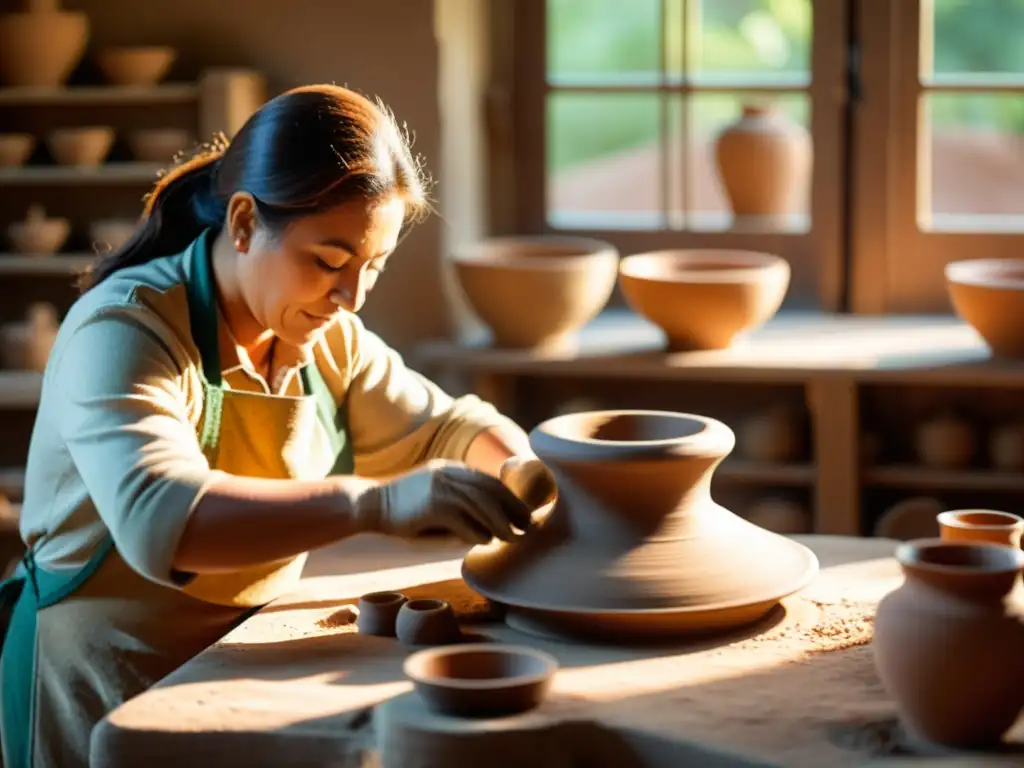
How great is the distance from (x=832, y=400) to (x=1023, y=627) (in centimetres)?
211

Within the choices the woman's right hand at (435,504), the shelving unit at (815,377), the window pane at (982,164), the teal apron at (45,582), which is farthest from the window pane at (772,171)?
the window pane at (982,164)

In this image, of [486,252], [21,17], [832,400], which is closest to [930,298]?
[832,400]

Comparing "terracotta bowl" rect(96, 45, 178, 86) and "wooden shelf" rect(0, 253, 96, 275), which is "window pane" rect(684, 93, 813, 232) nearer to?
"terracotta bowl" rect(96, 45, 178, 86)

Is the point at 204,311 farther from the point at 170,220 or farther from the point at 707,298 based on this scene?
the point at 707,298

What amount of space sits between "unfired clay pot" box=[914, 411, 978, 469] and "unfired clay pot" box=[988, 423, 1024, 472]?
→ 0.05 meters

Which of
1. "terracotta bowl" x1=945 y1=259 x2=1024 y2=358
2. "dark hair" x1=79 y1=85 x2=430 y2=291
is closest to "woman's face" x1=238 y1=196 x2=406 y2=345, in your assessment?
"dark hair" x1=79 y1=85 x2=430 y2=291

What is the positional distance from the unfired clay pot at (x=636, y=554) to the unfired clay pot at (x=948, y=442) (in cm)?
185

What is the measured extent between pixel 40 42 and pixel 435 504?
8.28ft

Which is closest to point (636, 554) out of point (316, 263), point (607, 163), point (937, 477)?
point (316, 263)

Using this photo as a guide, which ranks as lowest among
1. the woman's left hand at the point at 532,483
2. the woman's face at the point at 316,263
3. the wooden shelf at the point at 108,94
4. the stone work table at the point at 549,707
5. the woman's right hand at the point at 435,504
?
the stone work table at the point at 549,707

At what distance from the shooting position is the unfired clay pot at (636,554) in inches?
86.4

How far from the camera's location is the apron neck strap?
2.42m

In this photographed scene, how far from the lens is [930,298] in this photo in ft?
14.5

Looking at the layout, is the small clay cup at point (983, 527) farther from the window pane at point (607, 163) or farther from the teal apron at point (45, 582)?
the window pane at point (607, 163)
